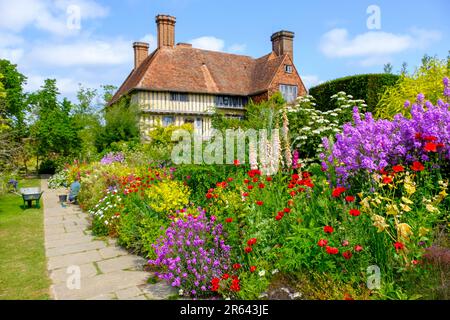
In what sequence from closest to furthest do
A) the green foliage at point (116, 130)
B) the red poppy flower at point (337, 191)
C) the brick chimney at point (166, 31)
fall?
the red poppy flower at point (337, 191)
the green foliage at point (116, 130)
the brick chimney at point (166, 31)

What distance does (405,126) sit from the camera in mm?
4133

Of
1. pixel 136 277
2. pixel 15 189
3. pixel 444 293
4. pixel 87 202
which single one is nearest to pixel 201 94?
pixel 15 189

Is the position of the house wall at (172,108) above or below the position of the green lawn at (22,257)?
above

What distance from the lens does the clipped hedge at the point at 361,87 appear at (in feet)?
38.0

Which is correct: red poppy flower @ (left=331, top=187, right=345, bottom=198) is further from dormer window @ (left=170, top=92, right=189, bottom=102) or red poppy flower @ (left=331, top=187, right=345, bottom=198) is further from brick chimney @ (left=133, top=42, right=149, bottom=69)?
brick chimney @ (left=133, top=42, right=149, bottom=69)

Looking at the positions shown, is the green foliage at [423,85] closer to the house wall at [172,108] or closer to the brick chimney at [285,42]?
the house wall at [172,108]

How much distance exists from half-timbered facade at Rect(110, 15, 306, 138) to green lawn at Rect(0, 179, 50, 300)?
1440 cm

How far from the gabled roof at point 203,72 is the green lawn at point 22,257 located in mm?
16166

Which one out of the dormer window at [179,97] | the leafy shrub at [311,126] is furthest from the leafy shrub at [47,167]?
the leafy shrub at [311,126]

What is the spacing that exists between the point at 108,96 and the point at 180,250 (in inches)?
1558

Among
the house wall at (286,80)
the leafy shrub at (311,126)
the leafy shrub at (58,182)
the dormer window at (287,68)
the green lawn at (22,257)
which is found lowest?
the green lawn at (22,257)

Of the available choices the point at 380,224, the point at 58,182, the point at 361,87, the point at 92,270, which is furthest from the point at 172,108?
the point at 380,224

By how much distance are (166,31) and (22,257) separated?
24.1m
